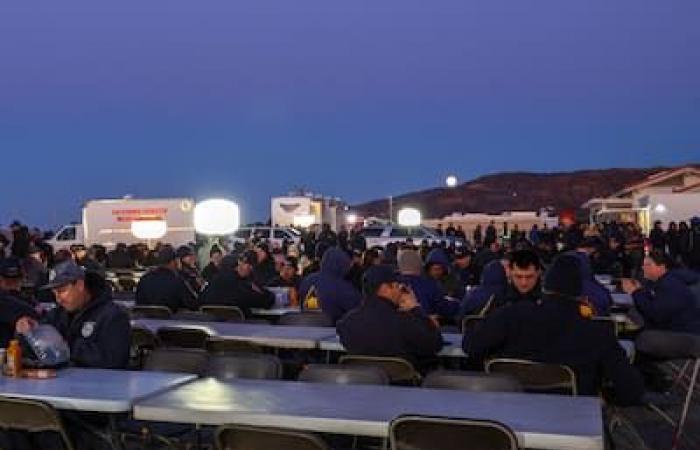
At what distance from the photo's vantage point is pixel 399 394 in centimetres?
416

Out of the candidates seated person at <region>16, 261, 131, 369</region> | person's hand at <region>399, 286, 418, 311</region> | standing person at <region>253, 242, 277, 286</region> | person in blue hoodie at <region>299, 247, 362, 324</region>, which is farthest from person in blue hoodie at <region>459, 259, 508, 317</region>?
standing person at <region>253, 242, 277, 286</region>

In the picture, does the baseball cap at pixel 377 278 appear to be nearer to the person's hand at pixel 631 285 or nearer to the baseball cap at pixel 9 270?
the baseball cap at pixel 9 270

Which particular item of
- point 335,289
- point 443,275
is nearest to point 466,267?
point 443,275

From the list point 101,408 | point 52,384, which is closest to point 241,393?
point 101,408

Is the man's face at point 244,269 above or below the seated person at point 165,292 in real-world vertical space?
above

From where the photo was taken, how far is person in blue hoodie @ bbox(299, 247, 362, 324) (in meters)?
7.89

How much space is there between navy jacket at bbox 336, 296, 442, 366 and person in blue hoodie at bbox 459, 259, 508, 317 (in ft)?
6.63

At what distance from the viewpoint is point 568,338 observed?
4879 mm

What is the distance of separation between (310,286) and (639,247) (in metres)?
10.8

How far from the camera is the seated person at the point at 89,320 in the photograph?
510 centimetres

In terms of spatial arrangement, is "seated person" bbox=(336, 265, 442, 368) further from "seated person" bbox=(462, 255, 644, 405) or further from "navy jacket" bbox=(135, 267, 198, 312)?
"navy jacket" bbox=(135, 267, 198, 312)

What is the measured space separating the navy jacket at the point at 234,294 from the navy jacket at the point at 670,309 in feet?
10.9

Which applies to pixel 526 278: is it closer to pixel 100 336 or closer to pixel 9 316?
pixel 100 336

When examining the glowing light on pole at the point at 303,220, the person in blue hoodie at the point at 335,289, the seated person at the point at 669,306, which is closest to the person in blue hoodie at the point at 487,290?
the person in blue hoodie at the point at 335,289
